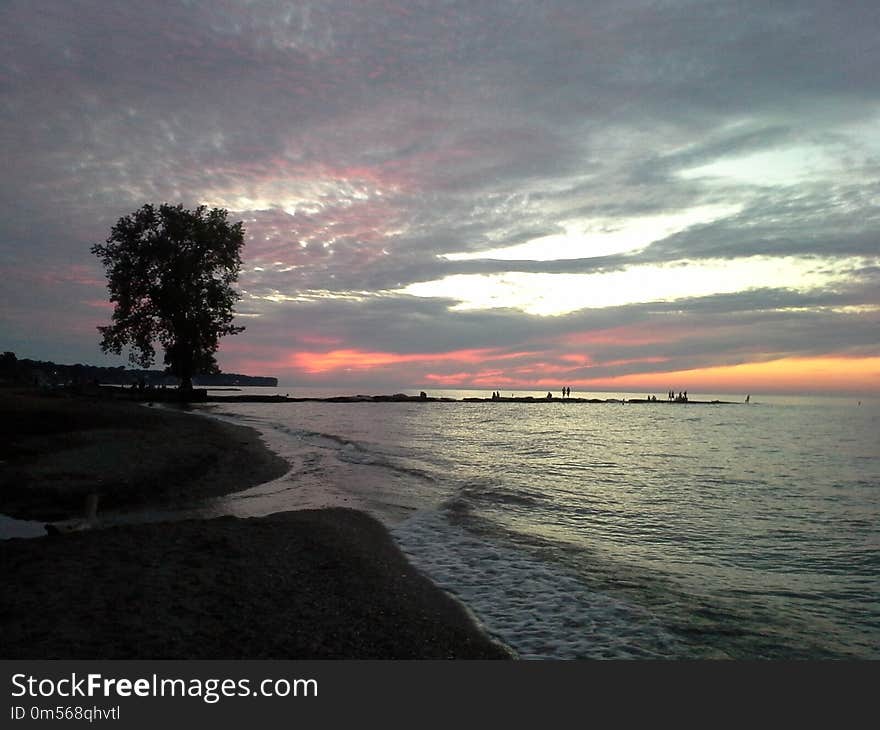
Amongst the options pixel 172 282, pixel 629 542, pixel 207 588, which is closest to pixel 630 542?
pixel 629 542

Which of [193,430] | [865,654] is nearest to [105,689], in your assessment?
[865,654]

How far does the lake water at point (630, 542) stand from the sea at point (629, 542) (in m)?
0.05

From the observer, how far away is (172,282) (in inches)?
2147

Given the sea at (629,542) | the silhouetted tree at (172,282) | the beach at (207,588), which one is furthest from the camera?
the silhouetted tree at (172,282)

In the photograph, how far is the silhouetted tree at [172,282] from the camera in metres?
54.3

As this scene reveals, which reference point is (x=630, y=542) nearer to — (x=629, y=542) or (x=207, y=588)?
(x=629, y=542)

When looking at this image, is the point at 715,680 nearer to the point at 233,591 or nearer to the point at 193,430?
→ the point at 233,591

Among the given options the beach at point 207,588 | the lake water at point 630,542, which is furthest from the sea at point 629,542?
the beach at point 207,588

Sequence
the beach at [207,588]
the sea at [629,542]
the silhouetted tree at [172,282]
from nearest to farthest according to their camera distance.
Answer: the beach at [207,588], the sea at [629,542], the silhouetted tree at [172,282]

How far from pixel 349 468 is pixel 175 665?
19271 mm

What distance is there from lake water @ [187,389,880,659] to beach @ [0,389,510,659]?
3.87 feet

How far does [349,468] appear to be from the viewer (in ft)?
81.9

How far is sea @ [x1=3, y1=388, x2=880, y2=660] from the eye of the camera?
846 cm

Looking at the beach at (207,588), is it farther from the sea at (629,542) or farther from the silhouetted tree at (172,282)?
the silhouetted tree at (172,282)
